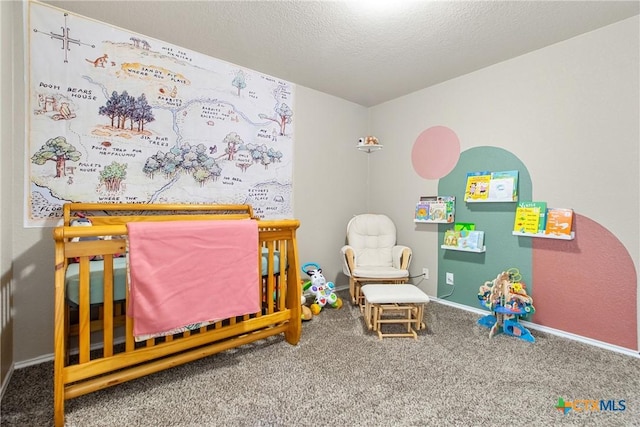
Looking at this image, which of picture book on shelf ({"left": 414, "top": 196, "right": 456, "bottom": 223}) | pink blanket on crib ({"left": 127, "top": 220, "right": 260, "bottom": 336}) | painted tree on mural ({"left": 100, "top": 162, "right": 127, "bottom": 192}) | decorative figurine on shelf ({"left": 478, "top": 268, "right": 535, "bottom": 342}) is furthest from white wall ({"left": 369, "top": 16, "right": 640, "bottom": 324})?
painted tree on mural ({"left": 100, "top": 162, "right": 127, "bottom": 192})

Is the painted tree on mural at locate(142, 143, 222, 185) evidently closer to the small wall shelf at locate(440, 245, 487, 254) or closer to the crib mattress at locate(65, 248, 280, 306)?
the crib mattress at locate(65, 248, 280, 306)

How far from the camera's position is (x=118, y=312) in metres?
1.93

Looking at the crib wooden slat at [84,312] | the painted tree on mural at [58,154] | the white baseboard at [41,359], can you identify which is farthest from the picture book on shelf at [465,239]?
the painted tree on mural at [58,154]

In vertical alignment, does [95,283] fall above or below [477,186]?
below

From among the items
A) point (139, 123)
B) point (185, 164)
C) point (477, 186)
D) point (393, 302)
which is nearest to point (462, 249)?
point (477, 186)

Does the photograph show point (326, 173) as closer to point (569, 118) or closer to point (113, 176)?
point (113, 176)

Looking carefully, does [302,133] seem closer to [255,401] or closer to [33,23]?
[33,23]

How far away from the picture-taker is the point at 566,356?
189 centimetres

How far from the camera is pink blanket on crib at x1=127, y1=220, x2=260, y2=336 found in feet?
4.49

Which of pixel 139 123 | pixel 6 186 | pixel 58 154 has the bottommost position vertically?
pixel 6 186

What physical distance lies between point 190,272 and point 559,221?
264 centimetres

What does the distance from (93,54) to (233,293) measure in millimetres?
1928

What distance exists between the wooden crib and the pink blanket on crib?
121 mm

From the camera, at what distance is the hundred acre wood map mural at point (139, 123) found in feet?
6.00
